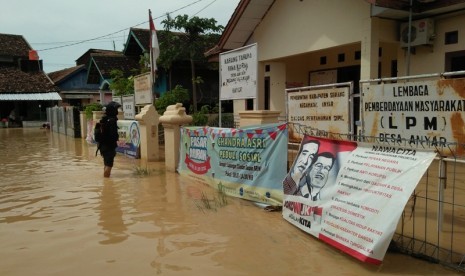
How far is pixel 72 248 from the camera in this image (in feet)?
15.3

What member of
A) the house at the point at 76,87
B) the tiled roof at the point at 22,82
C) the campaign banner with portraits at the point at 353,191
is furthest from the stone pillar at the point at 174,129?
the house at the point at 76,87

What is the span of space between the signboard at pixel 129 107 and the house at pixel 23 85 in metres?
22.5

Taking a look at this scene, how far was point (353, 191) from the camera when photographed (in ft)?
14.4

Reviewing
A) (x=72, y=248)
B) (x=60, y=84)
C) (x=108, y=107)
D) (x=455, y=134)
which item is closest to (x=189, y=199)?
(x=72, y=248)

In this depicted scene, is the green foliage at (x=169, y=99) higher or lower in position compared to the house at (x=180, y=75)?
lower

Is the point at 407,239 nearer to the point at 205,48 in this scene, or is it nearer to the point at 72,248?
the point at 72,248

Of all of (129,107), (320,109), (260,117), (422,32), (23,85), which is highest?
(23,85)

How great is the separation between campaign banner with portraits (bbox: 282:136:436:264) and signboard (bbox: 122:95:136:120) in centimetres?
1102

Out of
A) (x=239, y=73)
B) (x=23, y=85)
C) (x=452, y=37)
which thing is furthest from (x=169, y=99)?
(x=23, y=85)

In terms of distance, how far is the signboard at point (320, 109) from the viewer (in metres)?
6.15

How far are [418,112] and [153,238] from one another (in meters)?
3.47

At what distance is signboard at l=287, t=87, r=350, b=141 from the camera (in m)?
6.15

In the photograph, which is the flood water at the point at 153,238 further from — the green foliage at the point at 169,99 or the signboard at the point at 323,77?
the green foliage at the point at 169,99

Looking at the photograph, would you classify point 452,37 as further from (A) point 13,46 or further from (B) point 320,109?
(A) point 13,46
